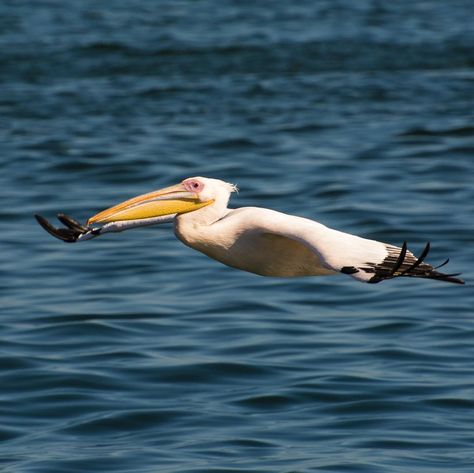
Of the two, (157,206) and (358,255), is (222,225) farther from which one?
(358,255)

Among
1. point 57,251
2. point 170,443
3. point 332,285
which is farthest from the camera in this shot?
point 57,251

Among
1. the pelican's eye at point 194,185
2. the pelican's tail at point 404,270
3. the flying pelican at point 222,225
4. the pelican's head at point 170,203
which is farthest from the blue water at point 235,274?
the pelican's tail at point 404,270

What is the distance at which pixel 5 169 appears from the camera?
17.9m

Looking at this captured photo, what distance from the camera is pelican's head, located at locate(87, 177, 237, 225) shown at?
8.38 metres

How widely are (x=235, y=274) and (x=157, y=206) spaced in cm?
491

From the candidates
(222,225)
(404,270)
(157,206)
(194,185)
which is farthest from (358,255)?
(157,206)

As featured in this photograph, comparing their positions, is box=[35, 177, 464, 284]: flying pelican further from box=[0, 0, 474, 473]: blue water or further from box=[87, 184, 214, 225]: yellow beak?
box=[0, 0, 474, 473]: blue water

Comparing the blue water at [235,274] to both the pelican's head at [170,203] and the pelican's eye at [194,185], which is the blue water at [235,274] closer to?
the pelican's head at [170,203]

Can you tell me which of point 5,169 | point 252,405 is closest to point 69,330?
point 252,405

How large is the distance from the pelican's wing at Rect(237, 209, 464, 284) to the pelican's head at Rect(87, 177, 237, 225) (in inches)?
23.1

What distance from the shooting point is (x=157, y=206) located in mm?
8484

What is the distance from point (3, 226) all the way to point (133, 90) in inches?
319

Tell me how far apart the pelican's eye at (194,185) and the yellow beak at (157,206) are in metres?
0.02

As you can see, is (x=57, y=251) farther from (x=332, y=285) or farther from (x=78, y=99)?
(x=78, y=99)
